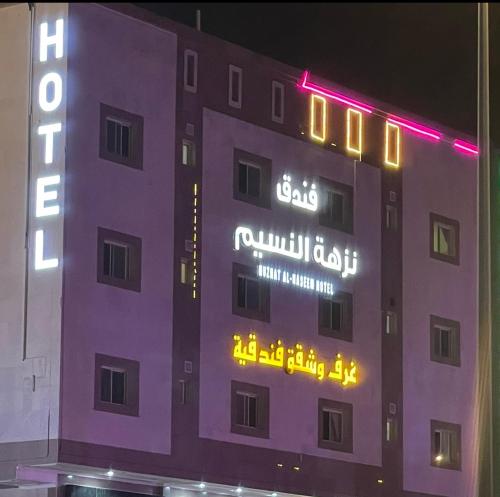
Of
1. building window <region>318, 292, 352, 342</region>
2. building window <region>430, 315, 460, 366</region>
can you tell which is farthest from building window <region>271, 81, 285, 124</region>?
building window <region>430, 315, 460, 366</region>

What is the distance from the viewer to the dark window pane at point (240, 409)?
1666 inches

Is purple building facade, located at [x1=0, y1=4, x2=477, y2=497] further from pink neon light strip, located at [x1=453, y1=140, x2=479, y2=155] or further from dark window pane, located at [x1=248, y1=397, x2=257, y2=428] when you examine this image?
pink neon light strip, located at [x1=453, y1=140, x2=479, y2=155]

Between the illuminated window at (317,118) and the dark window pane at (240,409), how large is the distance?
336 inches

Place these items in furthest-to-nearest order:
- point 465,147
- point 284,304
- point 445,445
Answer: point 465,147 → point 445,445 → point 284,304

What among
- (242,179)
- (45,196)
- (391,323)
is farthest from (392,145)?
(45,196)

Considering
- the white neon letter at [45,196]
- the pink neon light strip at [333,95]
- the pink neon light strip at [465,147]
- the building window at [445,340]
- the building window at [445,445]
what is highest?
the pink neon light strip at [333,95]

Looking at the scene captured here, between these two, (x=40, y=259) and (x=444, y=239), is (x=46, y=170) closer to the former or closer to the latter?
(x=40, y=259)

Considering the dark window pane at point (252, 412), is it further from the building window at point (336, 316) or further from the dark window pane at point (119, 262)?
the dark window pane at point (119, 262)

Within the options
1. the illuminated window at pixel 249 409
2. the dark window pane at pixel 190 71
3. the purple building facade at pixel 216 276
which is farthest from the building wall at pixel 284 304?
the dark window pane at pixel 190 71

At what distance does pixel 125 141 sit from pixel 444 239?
1407 cm

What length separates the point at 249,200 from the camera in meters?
43.4

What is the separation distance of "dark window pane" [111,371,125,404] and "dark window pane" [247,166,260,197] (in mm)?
7370

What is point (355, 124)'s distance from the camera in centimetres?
4744

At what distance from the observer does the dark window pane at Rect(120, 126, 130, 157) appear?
132 ft
